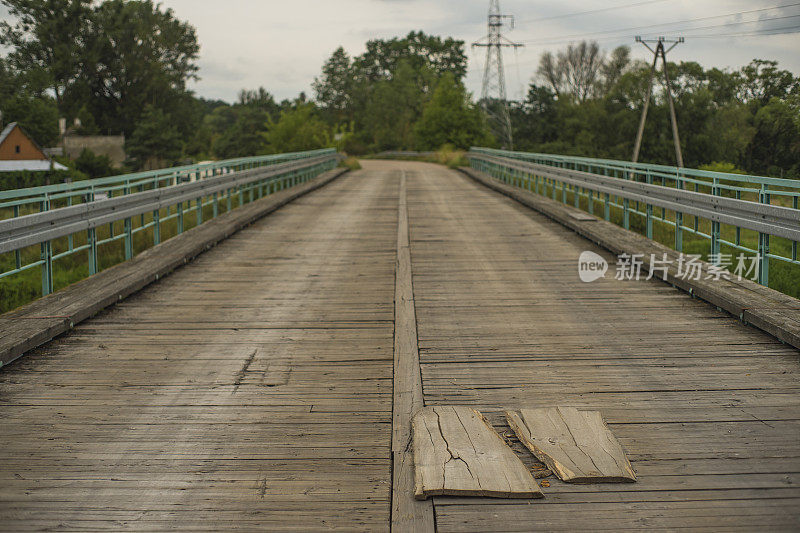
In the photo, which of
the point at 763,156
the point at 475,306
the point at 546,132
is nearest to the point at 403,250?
the point at 475,306

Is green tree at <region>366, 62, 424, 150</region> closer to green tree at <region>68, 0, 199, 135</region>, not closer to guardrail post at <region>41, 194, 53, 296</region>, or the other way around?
green tree at <region>68, 0, 199, 135</region>

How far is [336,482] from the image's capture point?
168 inches

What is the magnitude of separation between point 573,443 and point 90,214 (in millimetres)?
7313

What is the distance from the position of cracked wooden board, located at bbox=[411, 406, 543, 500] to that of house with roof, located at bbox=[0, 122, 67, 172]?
240ft

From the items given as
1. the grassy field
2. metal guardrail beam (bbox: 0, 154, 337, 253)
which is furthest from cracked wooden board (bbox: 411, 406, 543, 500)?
the grassy field

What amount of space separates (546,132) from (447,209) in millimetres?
72779

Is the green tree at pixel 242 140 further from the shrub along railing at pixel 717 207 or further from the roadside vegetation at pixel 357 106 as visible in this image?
the shrub along railing at pixel 717 207

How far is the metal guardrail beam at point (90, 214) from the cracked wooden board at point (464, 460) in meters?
4.67

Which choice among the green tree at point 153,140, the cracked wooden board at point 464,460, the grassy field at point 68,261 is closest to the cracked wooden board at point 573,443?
the cracked wooden board at point 464,460

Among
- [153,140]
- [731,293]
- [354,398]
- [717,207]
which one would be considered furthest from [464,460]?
[153,140]

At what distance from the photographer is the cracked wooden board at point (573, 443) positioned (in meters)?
4.29

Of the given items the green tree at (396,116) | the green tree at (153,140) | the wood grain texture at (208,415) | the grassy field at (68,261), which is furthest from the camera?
the green tree at (396,116)

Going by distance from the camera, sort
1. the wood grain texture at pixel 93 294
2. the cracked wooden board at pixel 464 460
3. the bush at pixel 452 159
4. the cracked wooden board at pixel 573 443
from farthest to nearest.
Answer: the bush at pixel 452 159 < the wood grain texture at pixel 93 294 < the cracked wooden board at pixel 573 443 < the cracked wooden board at pixel 464 460

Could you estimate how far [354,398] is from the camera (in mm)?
5652
